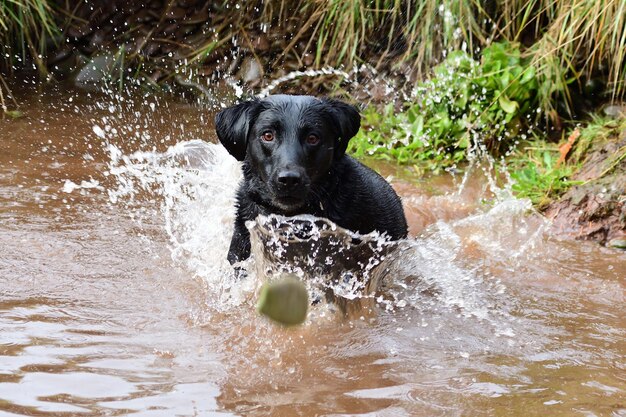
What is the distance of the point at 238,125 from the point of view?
411 centimetres

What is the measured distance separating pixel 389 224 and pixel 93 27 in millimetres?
5041

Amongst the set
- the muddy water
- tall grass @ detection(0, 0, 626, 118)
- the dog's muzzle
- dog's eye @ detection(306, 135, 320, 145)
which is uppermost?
tall grass @ detection(0, 0, 626, 118)

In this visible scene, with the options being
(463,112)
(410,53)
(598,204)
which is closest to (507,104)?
(463,112)

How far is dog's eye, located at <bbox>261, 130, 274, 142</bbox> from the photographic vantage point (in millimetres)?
3941

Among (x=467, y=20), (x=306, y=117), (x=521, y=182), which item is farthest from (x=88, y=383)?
(x=467, y=20)

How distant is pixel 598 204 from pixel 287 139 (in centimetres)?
237

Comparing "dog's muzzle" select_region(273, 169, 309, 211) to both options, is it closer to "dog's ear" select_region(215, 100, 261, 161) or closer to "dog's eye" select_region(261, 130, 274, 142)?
"dog's eye" select_region(261, 130, 274, 142)

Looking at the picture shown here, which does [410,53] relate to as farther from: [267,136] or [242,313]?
[242,313]

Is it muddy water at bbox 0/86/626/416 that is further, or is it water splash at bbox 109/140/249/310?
water splash at bbox 109/140/249/310

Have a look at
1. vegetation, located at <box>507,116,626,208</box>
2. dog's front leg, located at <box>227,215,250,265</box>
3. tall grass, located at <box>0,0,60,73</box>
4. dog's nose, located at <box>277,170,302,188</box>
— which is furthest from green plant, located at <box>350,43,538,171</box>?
tall grass, located at <box>0,0,60,73</box>

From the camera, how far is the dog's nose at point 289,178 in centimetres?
373

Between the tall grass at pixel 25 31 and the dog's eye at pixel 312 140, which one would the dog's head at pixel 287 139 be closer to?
the dog's eye at pixel 312 140

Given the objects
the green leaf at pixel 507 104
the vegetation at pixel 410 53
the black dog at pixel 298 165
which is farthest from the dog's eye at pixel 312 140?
the green leaf at pixel 507 104

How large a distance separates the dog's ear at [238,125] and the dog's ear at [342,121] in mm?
368
